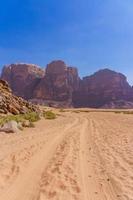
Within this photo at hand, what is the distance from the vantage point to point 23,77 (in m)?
167

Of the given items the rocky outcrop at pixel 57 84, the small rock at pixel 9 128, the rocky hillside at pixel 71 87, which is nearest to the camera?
the small rock at pixel 9 128

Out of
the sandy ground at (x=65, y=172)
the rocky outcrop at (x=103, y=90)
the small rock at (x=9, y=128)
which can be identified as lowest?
the sandy ground at (x=65, y=172)

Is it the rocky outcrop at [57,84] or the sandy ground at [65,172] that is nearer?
the sandy ground at [65,172]

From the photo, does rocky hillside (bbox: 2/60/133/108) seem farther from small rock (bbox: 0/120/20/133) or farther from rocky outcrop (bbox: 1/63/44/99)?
small rock (bbox: 0/120/20/133)

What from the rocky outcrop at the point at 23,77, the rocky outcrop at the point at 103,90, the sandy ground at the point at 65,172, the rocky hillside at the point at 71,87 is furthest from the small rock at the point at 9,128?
the rocky outcrop at the point at 23,77

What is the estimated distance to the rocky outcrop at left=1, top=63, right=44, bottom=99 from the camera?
6422 inches

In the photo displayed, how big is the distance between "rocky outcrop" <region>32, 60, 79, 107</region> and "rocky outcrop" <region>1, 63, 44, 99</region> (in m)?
6.94

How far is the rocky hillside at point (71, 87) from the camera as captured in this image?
152750 mm

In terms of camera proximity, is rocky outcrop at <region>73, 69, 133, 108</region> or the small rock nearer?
the small rock

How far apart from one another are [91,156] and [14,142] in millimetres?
4205

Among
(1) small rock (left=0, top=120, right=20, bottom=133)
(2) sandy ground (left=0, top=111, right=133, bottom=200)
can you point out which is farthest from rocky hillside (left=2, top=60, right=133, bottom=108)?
(2) sandy ground (left=0, top=111, right=133, bottom=200)

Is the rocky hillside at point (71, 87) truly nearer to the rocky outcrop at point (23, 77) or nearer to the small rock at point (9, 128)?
the rocky outcrop at point (23, 77)

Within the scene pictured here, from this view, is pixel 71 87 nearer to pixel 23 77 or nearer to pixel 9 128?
→ pixel 23 77

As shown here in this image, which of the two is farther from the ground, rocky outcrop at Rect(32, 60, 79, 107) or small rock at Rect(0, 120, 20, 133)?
rocky outcrop at Rect(32, 60, 79, 107)
